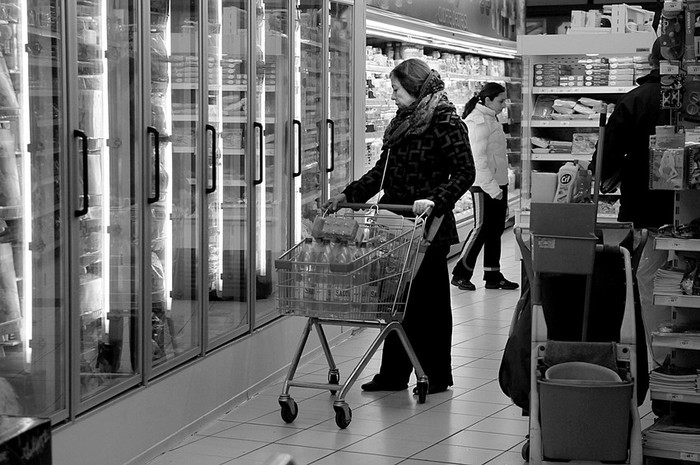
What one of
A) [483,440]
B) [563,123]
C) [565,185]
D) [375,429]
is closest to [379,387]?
[375,429]

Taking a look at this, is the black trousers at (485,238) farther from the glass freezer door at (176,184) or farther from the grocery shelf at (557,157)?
the glass freezer door at (176,184)

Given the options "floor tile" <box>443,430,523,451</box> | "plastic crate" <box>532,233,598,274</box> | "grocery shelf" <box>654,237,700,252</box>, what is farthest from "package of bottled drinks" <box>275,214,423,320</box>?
"grocery shelf" <box>654,237,700,252</box>

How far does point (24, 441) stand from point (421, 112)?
14.3 feet

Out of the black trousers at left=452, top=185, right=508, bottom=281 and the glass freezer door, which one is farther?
the black trousers at left=452, top=185, right=508, bottom=281

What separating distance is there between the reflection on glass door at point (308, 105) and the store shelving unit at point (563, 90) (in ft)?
4.75

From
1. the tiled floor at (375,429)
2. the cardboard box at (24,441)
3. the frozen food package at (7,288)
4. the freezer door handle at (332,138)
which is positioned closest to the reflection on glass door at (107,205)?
the frozen food package at (7,288)

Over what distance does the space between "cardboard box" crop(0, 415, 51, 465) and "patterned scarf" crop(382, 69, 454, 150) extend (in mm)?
4197

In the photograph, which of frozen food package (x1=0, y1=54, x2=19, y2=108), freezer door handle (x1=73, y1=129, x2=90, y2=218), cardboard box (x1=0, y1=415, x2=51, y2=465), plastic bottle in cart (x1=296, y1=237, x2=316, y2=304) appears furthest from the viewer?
plastic bottle in cart (x1=296, y1=237, x2=316, y2=304)

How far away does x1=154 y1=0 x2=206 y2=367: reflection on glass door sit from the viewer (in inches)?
209

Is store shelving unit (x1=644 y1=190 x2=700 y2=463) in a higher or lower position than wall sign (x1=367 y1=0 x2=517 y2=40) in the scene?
lower

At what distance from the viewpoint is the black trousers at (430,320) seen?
19.8ft

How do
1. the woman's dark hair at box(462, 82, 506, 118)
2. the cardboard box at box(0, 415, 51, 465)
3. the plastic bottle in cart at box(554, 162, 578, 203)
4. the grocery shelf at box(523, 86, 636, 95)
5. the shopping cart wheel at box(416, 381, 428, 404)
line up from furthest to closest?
the woman's dark hair at box(462, 82, 506, 118), the grocery shelf at box(523, 86, 636, 95), the shopping cart wheel at box(416, 381, 428, 404), the plastic bottle in cart at box(554, 162, 578, 203), the cardboard box at box(0, 415, 51, 465)

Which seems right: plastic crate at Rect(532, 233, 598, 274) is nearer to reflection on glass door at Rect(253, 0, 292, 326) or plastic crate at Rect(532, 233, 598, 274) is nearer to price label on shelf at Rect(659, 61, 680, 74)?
price label on shelf at Rect(659, 61, 680, 74)

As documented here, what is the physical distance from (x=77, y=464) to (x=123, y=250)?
1.00 m
